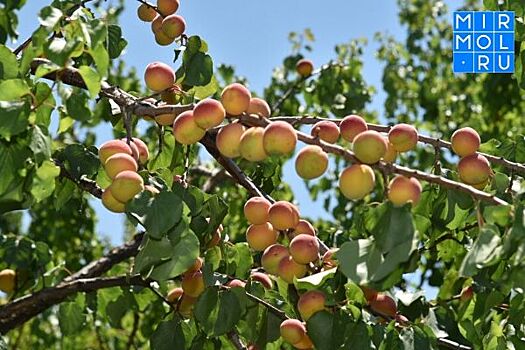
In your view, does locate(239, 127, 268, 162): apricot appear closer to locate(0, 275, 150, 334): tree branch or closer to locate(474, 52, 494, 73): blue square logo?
locate(0, 275, 150, 334): tree branch

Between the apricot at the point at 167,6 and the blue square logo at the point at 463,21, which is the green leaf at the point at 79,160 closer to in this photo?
the apricot at the point at 167,6

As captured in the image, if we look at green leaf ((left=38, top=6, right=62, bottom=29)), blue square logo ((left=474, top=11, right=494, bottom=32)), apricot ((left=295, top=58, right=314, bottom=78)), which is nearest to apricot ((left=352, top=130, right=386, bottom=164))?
green leaf ((left=38, top=6, right=62, bottom=29))

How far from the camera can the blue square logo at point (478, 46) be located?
326 cm

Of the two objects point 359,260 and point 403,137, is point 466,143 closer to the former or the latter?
point 403,137

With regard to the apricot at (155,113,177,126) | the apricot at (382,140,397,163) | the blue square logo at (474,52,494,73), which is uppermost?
the blue square logo at (474,52,494,73)

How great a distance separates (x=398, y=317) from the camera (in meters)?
1.33

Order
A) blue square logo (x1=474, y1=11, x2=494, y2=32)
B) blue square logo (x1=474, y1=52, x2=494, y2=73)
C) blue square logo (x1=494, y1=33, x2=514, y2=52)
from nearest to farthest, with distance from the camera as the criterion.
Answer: blue square logo (x1=494, y1=33, x2=514, y2=52)
blue square logo (x1=474, y1=11, x2=494, y2=32)
blue square logo (x1=474, y1=52, x2=494, y2=73)

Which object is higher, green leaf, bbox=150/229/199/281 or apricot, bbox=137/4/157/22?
apricot, bbox=137/4/157/22

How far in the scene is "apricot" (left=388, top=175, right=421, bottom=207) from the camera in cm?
101

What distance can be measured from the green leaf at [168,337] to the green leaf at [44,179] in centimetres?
47

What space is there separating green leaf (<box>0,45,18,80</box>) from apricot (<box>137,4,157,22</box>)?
1.68 feet

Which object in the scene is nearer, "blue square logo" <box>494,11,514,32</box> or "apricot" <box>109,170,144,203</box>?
"apricot" <box>109,170,144,203</box>

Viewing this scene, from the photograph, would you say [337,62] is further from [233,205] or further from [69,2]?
[69,2]

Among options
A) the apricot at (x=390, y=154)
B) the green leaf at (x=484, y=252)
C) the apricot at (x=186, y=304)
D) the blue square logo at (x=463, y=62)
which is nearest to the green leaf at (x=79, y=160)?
the apricot at (x=186, y=304)
